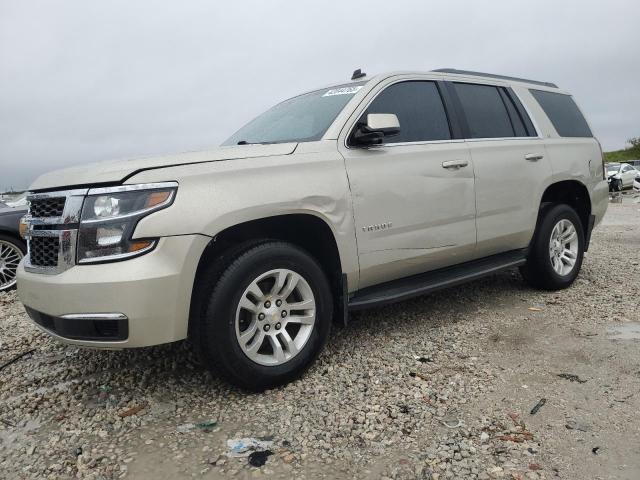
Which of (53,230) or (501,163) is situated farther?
(501,163)

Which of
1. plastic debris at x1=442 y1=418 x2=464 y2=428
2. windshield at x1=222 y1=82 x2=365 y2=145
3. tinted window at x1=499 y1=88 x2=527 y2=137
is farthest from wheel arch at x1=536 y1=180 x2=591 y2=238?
plastic debris at x1=442 y1=418 x2=464 y2=428

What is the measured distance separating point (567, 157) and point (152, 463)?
4282mm

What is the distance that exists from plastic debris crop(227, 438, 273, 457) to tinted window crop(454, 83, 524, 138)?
2.82 metres

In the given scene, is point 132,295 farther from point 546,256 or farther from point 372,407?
point 546,256

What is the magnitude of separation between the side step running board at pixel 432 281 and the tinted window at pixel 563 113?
1.38m

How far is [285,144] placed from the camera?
3.07 metres

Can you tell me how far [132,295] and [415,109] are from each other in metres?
2.43

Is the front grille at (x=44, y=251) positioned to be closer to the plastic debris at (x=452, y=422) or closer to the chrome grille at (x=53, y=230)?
the chrome grille at (x=53, y=230)

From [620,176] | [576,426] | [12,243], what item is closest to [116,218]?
[576,426]

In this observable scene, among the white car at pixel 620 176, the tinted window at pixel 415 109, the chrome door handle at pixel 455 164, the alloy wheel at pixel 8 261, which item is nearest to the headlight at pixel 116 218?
the tinted window at pixel 415 109

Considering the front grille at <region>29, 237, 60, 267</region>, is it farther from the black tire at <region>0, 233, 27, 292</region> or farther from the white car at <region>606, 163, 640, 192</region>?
the white car at <region>606, 163, 640, 192</region>

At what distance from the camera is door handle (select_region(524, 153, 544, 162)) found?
4.28m

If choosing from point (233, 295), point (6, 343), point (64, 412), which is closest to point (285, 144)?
point (233, 295)

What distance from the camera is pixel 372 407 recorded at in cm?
265
